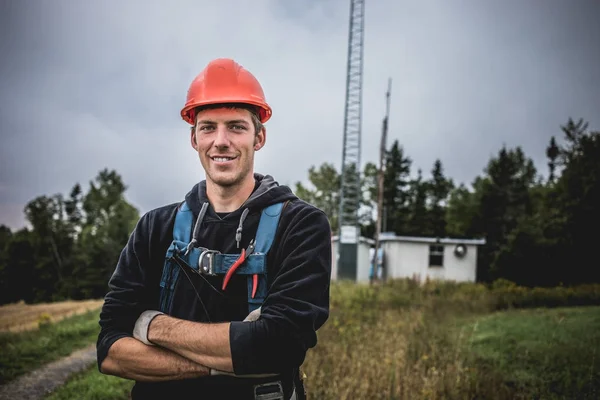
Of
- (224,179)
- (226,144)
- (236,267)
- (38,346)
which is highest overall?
(226,144)

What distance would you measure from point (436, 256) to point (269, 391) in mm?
30326

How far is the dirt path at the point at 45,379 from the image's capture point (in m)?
6.11

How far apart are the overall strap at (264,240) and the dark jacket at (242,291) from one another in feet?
0.12

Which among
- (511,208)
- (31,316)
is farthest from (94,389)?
(511,208)

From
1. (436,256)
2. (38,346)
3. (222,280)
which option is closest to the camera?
(222,280)

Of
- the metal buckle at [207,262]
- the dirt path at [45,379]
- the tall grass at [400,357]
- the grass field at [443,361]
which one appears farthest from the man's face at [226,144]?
the dirt path at [45,379]

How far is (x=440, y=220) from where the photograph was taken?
169 ft

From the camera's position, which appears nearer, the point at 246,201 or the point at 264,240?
the point at 264,240

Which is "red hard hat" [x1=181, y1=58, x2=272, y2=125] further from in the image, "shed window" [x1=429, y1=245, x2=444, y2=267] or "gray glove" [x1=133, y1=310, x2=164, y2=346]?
"shed window" [x1=429, y1=245, x2=444, y2=267]

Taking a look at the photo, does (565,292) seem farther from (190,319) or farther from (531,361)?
(190,319)

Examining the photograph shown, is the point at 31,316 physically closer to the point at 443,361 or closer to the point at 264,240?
the point at 443,361

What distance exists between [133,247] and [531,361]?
7679 mm

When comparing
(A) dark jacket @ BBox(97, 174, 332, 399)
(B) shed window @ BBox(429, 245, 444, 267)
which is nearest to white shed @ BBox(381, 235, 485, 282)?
(B) shed window @ BBox(429, 245, 444, 267)

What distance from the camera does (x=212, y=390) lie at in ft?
6.08
